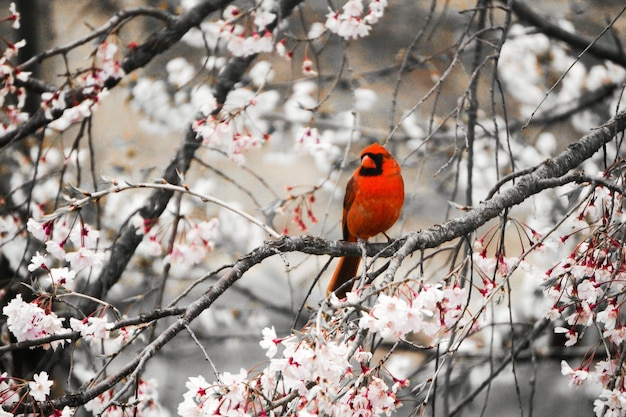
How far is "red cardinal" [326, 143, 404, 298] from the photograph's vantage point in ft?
12.0

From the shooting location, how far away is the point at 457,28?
656 cm

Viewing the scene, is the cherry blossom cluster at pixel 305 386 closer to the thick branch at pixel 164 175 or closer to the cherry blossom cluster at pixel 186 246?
the cherry blossom cluster at pixel 186 246

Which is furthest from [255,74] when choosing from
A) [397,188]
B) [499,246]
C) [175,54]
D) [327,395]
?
[327,395]

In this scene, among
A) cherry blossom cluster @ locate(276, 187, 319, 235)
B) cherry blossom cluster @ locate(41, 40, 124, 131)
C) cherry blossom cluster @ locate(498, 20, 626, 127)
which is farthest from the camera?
Result: cherry blossom cluster @ locate(498, 20, 626, 127)

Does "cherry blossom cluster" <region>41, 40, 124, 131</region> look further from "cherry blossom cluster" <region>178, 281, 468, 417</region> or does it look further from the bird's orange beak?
"cherry blossom cluster" <region>178, 281, 468, 417</region>

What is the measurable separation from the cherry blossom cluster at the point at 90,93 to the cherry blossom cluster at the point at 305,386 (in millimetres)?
2029

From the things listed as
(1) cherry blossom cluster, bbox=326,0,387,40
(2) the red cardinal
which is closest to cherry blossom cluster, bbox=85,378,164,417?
(2) the red cardinal

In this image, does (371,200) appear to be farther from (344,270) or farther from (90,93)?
(90,93)

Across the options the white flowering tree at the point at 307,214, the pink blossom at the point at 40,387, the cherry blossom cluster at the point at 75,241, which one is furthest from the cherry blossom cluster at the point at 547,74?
Result: the pink blossom at the point at 40,387

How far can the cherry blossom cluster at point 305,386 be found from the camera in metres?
1.60

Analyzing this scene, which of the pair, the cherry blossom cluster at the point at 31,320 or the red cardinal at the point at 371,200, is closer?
the cherry blossom cluster at the point at 31,320

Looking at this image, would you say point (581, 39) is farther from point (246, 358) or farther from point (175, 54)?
point (246, 358)

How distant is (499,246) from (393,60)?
4517 millimetres

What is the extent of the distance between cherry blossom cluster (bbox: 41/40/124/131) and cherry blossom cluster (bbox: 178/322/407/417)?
2.03 m
